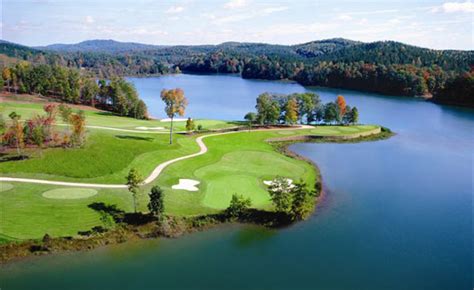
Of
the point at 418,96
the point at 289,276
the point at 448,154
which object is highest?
the point at 418,96

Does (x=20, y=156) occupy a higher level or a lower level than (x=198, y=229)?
higher

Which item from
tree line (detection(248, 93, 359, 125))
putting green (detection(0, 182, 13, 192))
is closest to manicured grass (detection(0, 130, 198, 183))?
putting green (detection(0, 182, 13, 192))

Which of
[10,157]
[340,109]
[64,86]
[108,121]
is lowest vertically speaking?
[10,157]

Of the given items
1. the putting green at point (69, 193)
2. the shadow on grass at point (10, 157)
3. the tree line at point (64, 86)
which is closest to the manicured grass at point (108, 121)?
the tree line at point (64, 86)

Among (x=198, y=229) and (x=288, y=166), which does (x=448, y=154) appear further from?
(x=198, y=229)

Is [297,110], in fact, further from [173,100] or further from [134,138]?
[134,138]

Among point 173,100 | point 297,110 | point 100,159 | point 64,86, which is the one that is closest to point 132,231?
point 100,159

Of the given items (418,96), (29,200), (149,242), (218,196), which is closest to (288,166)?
(218,196)

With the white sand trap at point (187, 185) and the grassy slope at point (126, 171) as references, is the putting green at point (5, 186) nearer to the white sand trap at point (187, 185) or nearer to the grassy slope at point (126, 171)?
the grassy slope at point (126, 171)
